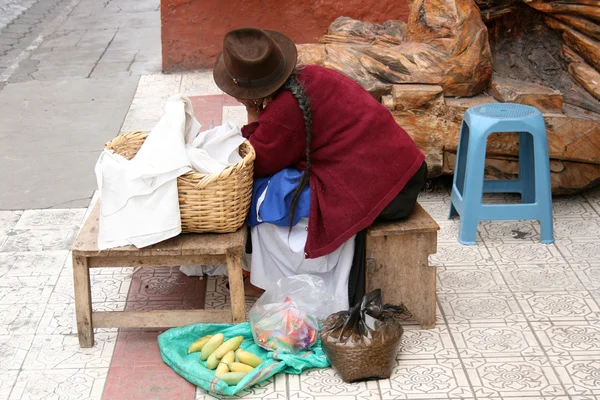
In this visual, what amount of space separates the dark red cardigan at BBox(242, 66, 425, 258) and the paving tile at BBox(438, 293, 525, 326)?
710mm

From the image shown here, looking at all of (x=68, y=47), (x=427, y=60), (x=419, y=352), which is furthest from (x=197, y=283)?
(x=68, y=47)

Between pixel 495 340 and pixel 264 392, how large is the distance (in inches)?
43.0

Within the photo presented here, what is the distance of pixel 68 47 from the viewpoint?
371 inches

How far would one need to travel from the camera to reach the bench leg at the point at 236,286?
11.8 feet

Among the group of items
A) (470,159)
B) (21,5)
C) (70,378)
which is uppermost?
(470,159)

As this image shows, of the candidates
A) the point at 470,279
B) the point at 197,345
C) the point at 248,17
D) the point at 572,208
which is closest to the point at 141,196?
the point at 197,345

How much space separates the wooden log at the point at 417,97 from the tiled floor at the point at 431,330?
2.09 ft

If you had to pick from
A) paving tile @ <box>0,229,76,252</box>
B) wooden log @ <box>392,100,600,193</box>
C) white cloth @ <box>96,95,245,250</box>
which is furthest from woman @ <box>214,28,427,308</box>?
paving tile @ <box>0,229,76,252</box>

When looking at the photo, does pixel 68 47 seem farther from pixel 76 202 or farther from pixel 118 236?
pixel 118 236

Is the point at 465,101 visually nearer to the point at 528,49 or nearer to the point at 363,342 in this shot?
the point at 528,49

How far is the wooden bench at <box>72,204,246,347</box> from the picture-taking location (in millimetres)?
3574

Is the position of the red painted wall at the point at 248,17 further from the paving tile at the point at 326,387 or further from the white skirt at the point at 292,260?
the paving tile at the point at 326,387

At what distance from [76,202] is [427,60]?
Answer: 2437 millimetres

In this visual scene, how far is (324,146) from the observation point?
3750mm
